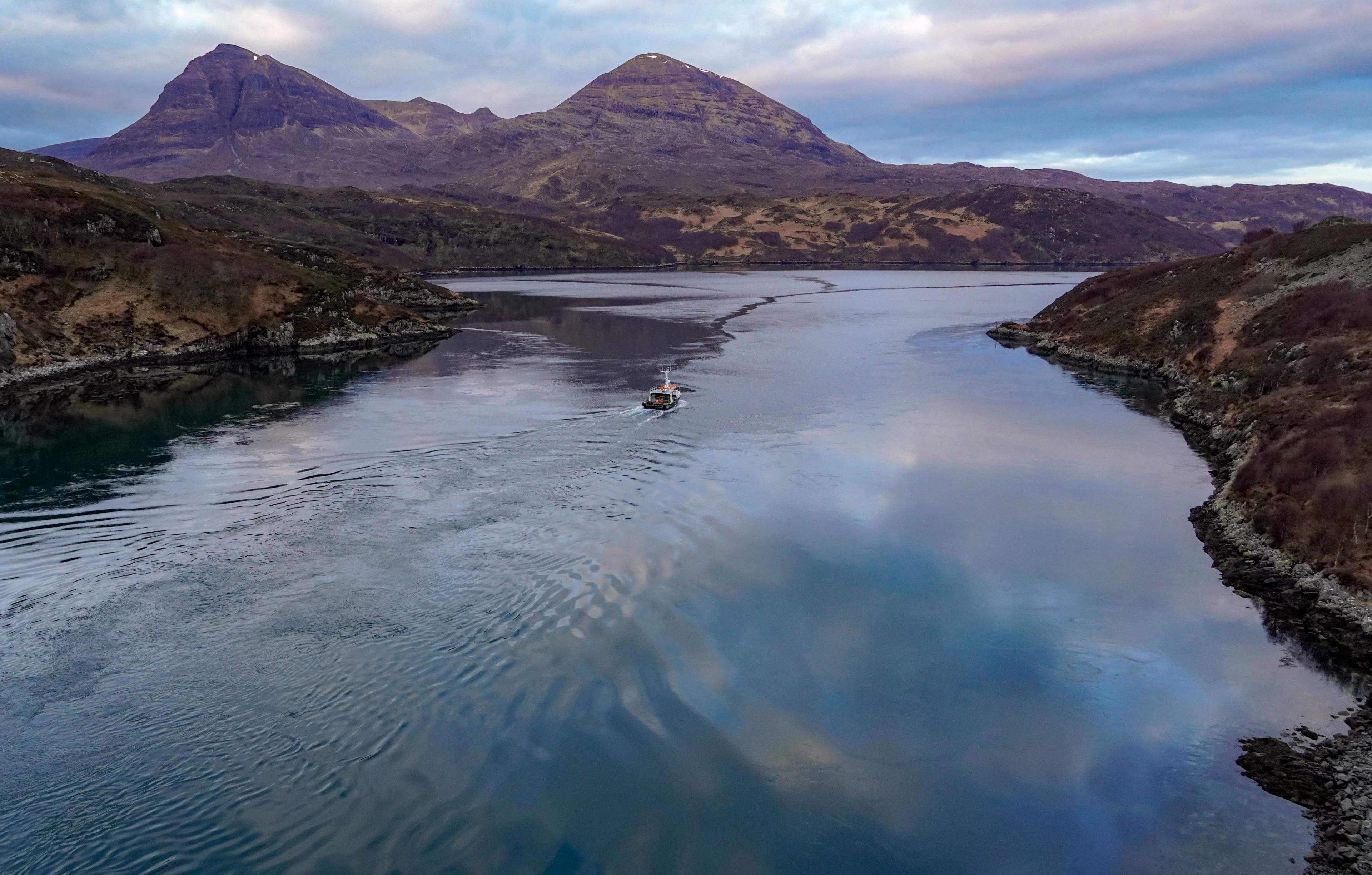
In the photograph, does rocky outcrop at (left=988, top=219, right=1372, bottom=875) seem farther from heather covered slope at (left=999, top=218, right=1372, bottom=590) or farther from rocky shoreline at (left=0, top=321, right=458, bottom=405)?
rocky shoreline at (left=0, top=321, right=458, bottom=405)

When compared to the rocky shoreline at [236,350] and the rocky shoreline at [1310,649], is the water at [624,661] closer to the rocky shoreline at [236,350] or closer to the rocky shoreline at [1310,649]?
the rocky shoreline at [1310,649]

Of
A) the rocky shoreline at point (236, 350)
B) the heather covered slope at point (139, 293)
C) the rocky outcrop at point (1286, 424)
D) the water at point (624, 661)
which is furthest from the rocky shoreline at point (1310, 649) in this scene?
the heather covered slope at point (139, 293)

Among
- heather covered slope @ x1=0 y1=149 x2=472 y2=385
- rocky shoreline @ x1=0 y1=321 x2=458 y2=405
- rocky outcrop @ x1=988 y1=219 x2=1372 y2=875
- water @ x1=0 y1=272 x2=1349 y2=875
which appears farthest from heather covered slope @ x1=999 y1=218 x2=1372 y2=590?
heather covered slope @ x1=0 y1=149 x2=472 y2=385

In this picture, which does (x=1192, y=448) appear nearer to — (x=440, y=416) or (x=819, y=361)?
(x=819, y=361)

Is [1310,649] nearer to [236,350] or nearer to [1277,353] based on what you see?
[1277,353]

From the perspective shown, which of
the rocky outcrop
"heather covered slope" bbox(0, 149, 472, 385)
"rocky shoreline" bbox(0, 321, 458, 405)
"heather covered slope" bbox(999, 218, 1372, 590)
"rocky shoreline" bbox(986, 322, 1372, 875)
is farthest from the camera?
"heather covered slope" bbox(0, 149, 472, 385)

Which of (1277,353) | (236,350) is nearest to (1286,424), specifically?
(1277,353)
